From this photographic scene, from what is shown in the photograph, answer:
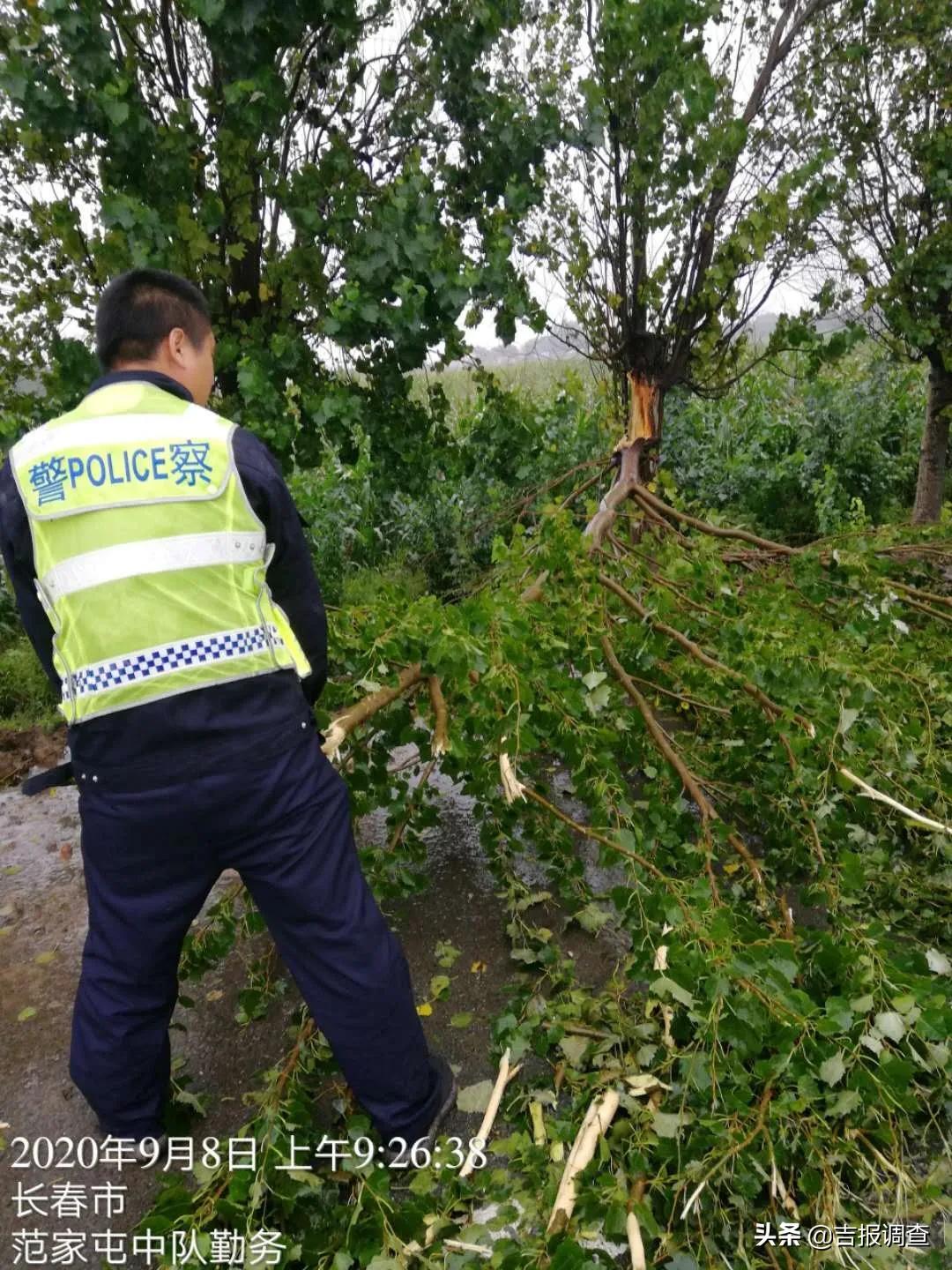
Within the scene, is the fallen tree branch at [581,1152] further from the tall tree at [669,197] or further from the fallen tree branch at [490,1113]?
the tall tree at [669,197]

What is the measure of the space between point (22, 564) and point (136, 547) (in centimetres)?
34

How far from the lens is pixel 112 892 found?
68.2 inches

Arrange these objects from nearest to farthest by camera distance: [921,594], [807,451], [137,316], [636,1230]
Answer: [636,1230] < [137,316] < [921,594] < [807,451]

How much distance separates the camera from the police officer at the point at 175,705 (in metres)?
1.59

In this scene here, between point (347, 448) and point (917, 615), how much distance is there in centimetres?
→ 238

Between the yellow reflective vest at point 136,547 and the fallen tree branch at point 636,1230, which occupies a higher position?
the yellow reflective vest at point 136,547

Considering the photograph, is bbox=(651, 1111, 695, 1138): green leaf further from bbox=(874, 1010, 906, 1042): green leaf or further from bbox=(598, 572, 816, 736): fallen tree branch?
bbox=(598, 572, 816, 736): fallen tree branch

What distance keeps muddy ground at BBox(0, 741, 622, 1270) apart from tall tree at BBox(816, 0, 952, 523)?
15.4 feet

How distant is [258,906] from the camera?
178 centimetres

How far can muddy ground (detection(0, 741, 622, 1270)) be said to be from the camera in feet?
6.42

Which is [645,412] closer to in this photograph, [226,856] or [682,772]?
[682,772]

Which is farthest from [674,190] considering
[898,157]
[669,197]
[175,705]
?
[175,705]

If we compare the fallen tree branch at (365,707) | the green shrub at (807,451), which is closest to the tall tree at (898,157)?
the green shrub at (807,451)

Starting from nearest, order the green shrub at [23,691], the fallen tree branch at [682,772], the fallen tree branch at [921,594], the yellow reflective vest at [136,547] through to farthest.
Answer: the yellow reflective vest at [136,547] → the fallen tree branch at [682,772] → the fallen tree branch at [921,594] → the green shrub at [23,691]
